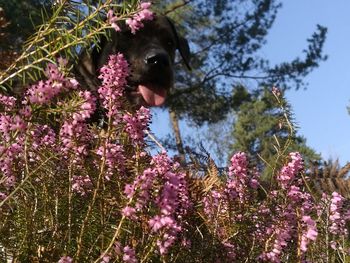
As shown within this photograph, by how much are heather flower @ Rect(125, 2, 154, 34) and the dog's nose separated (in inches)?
177

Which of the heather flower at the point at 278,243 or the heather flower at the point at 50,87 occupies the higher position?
the heather flower at the point at 278,243

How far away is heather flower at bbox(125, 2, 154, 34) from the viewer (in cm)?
123

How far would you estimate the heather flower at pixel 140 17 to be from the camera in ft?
4.05

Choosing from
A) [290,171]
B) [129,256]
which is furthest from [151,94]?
[129,256]

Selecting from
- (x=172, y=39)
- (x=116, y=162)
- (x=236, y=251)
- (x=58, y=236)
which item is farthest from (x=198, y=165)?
(x=172, y=39)

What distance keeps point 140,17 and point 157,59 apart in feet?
15.2

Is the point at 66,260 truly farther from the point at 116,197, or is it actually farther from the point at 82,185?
the point at 82,185

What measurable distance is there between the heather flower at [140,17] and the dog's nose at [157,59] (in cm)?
448

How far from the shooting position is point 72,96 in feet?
4.58

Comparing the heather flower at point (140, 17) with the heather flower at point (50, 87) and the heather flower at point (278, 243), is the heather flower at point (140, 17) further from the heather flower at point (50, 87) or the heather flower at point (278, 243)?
the heather flower at point (278, 243)

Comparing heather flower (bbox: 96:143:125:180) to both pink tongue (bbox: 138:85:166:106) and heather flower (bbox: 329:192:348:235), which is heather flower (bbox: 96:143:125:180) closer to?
heather flower (bbox: 329:192:348:235)

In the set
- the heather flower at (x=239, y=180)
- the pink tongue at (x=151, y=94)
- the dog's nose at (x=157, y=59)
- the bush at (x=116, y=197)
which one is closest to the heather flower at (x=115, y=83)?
the bush at (x=116, y=197)

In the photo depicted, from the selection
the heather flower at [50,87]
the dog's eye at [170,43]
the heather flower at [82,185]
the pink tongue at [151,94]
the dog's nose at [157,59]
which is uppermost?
the dog's eye at [170,43]

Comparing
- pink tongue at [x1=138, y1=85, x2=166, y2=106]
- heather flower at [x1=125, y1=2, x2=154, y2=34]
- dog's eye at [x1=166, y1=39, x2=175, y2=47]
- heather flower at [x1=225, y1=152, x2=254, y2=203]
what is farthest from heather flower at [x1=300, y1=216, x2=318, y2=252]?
dog's eye at [x1=166, y1=39, x2=175, y2=47]
